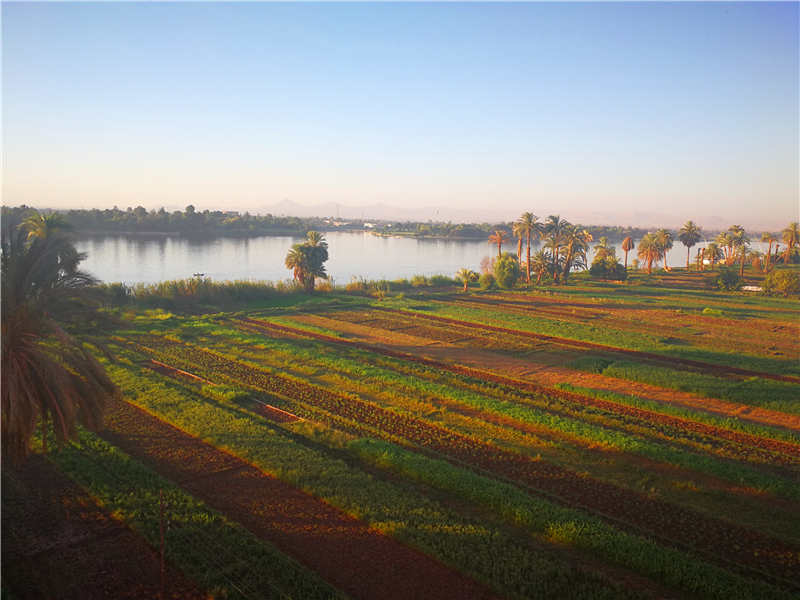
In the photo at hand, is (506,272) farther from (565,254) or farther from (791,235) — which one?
(791,235)

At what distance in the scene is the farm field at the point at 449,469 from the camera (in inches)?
392

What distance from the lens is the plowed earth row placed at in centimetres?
1071

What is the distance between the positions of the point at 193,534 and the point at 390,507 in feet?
13.9

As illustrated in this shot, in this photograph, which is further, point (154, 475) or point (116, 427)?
point (116, 427)

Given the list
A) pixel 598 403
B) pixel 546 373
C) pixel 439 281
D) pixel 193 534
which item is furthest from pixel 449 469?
pixel 439 281

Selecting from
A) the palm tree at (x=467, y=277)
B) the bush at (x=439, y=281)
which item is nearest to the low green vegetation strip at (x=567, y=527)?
the palm tree at (x=467, y=277)

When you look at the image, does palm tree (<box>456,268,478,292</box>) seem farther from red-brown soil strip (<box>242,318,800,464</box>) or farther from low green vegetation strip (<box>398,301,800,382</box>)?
red-brown soil strip (<box>242,318,800,464</box>)

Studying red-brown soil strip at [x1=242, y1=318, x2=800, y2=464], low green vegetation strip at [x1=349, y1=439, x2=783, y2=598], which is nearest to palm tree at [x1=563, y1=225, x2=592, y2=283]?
red-brown soil strip at [x1=242, y1=318, x2=800, y2=464]

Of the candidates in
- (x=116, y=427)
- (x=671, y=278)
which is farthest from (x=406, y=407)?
(x=671, y=278)

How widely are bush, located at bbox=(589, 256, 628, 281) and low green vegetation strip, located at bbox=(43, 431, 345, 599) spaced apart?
72.0 meters

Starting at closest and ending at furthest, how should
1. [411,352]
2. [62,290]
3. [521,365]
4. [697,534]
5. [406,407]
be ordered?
[697,534]
[62,290]
[406,407]
[521,365]
[411,352]

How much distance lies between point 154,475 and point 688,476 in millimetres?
14113

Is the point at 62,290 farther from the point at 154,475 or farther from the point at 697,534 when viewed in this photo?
the point at 697,534

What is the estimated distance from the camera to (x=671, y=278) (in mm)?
81312
